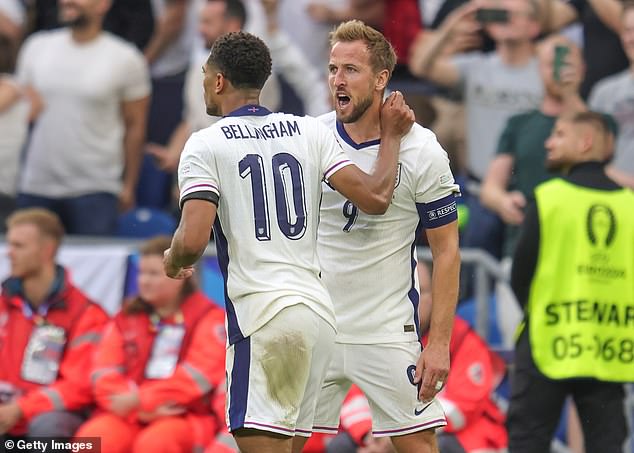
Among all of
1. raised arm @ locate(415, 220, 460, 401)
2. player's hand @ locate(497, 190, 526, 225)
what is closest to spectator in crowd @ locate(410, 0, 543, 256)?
player's hand @ locate(497, 190, 526, 225)

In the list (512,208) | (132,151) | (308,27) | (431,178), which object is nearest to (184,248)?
(431,178)

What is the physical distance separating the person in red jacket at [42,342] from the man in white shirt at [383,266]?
263cm

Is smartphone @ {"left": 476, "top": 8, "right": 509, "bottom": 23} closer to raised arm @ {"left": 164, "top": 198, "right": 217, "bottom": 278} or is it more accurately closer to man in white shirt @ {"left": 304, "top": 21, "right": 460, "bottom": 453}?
man in white shirt @ {"left": 304, "top": 21, "right": 460, "bottom": 453}

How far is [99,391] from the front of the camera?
829 cm

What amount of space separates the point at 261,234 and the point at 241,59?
684 mm

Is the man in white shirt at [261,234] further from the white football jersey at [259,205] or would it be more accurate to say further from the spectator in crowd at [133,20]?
the spectator in crowd at [133,20]

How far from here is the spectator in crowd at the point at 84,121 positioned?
1038 cm

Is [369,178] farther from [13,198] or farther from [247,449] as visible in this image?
[13,198]

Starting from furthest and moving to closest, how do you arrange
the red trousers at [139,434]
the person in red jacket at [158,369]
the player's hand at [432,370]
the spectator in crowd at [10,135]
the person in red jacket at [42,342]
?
1. the spectator in crowd at [10,135]
2. the person in red jacket at [42,342]
3. the person in red jacket at [158,369]
4. the red trousers at [139,434]
5. the player's hand at [432,370]

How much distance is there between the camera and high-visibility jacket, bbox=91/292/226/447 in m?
8.26

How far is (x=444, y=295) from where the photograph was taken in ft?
19.6

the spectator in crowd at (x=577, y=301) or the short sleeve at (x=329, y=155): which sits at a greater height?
the short sleeve at (x=329, y=155)

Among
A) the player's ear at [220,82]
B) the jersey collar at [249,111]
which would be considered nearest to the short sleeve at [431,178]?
the jersey collar at [249,111]

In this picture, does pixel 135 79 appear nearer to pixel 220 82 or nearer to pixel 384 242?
pixel 384 242
